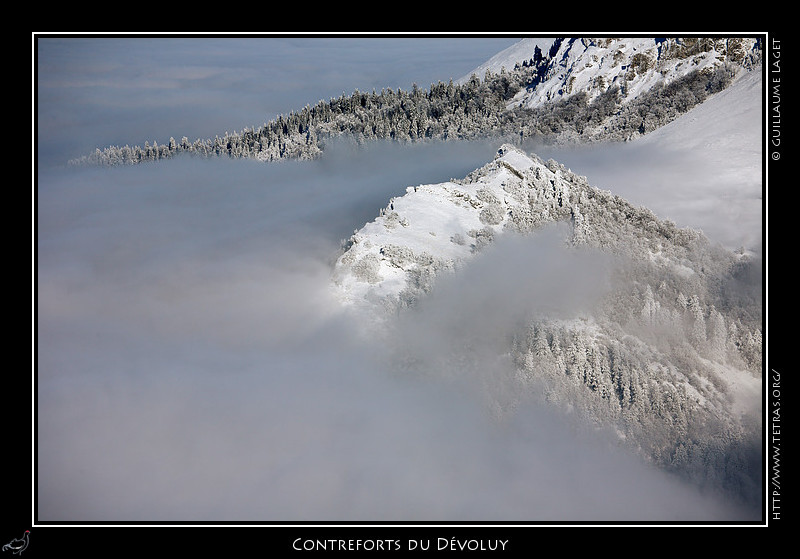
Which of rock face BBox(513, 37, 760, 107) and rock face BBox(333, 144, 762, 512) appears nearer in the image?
rock face BBox(333, 144, 762, 512)

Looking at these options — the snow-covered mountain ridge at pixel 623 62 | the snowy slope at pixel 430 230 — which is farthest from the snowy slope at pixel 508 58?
the snowy slope at pixel 430 230

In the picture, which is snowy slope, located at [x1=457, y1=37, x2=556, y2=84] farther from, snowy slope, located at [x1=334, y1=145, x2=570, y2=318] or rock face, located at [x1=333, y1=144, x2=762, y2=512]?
rock face, located at [x1=333, y1=144, x2=762, y2=512]

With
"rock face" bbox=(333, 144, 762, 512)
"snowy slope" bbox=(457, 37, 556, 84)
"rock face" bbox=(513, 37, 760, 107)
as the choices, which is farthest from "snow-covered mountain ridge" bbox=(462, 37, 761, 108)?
"rock face" bbox=(333, 144, 762, 512)

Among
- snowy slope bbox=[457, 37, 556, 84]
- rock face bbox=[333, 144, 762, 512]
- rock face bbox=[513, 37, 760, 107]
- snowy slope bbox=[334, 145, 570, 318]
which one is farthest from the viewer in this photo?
snowy slope bbox=[457, 37, 556, 84]

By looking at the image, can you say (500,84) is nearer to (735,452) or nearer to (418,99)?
(418,99)

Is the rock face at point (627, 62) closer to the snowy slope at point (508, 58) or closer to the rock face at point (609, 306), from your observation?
the snowy slope at point (508, 58)

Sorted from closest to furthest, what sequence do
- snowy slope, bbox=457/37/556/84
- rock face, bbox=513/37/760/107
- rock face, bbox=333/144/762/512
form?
rock face, bbox=333/144/762/512
rock face, bbox=513/37/760/107
snowy slope, bbox=457/37/556/84

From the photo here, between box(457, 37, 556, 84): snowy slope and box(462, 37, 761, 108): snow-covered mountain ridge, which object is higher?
box(457, 37, 556, 84): snowy slope

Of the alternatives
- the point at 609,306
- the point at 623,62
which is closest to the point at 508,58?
the point at 623,62

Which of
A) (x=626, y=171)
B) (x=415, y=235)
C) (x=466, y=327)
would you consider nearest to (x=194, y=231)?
(x=415, y=235)

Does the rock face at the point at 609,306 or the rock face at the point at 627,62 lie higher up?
the rock face at the point at 627,62
